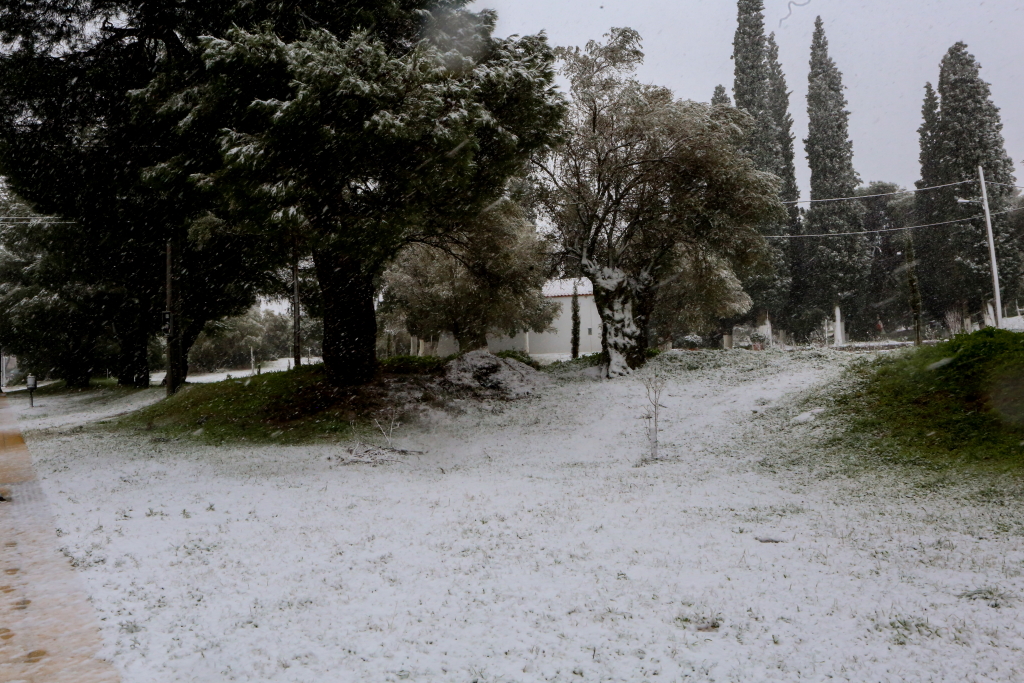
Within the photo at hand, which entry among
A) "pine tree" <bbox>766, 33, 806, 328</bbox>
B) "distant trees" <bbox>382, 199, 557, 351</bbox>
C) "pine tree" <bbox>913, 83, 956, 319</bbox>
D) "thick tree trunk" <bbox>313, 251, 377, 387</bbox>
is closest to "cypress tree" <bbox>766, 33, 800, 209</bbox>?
"pine tree" <bbox>766, 33, 806, 328</bbox>

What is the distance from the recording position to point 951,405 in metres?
9.53

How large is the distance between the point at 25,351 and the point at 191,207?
2684cm

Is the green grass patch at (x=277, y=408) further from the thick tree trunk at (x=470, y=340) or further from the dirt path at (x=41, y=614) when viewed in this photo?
the thick tree trunk at (x=470, y=340)

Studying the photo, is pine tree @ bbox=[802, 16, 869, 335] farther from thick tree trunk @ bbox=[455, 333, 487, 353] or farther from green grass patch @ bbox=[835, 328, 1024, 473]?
green grass patch @ bbox=[835, 328, 1024, 473]

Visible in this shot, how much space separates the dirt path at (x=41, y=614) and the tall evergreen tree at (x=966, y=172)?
27439 millimetres

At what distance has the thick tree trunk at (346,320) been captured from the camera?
14828 mm

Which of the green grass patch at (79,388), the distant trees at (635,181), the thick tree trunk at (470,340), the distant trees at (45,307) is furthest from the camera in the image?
the green grass patch at (79,388)

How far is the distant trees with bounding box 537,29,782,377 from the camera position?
16953 mm

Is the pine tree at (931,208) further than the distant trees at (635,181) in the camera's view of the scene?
Yes

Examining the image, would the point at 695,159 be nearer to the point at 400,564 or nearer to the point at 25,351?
the point at 400,564

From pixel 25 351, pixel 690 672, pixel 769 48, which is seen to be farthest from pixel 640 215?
pixel 25 351

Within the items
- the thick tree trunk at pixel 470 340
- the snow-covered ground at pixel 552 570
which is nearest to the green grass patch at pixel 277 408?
the snow-covered ground at pixel 552 570

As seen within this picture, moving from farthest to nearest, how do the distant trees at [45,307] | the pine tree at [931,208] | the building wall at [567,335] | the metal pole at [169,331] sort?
the building wall at [567,335]
the distant trees at [45,307]
the pine tree at [931,208]
the metal pole at [169,331]

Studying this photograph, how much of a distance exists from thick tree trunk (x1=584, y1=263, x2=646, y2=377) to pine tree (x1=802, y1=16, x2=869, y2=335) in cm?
1639
